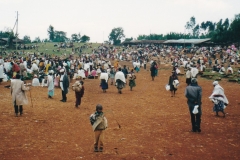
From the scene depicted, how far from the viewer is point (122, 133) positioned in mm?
7781

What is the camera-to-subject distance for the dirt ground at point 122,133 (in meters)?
6.09

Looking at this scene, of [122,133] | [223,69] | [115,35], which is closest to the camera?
[122,133]

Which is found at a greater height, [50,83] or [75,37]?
[75,37]

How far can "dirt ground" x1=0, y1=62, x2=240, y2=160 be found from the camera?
6094mm

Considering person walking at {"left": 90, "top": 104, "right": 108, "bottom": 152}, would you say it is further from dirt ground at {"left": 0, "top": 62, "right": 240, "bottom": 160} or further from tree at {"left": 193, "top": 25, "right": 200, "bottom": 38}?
tree at {"left": 193, "top": 25, "right": 200, "bottom": 38}

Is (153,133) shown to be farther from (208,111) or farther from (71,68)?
(71,68)

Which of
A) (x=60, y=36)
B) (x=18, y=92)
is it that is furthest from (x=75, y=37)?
(x=18, y=92)

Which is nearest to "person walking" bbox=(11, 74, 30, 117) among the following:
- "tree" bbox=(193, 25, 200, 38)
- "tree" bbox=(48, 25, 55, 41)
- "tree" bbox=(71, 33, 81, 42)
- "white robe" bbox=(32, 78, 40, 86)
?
"white robe" bbox=(32, 78, 40, 86)

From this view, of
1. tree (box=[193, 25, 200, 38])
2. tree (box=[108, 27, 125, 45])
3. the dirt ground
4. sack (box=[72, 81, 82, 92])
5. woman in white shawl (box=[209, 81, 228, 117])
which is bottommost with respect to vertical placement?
the dirt ground

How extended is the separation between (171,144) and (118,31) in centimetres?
7084

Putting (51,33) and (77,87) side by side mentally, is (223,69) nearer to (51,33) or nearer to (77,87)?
(77,87)

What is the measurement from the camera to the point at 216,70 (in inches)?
1067

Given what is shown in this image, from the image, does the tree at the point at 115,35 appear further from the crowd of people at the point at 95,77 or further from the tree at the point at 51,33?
the crowd of people at the point at 95,77

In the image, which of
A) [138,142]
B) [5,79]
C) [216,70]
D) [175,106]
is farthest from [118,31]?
[138,142]
